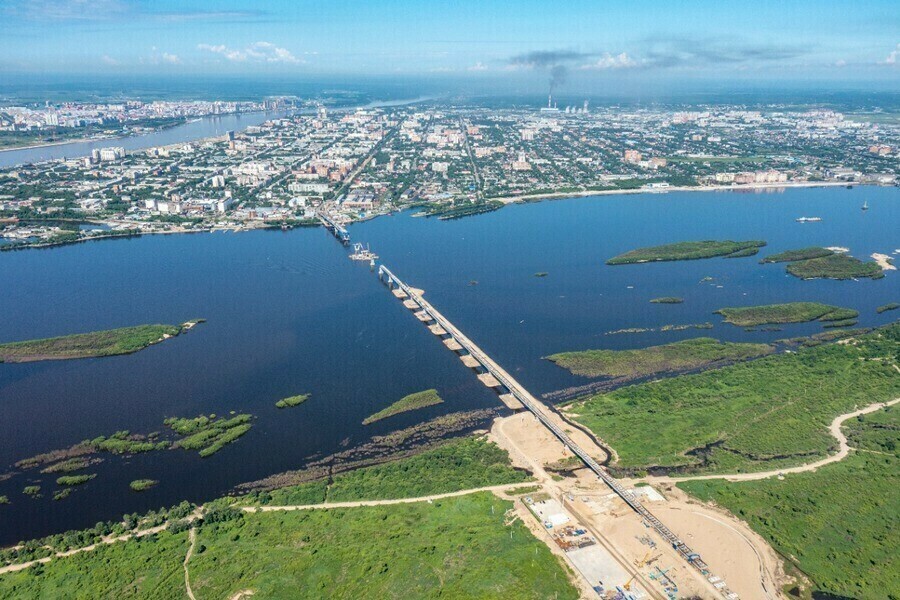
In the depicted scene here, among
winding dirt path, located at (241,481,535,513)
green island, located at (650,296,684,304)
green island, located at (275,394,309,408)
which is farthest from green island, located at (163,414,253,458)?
green island, located at (650,296,684,304)

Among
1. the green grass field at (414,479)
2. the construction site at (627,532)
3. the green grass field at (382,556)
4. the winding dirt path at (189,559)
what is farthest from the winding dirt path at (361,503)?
the construction site at (627,532)

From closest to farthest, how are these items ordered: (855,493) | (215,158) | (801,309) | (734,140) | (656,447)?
(855,493) < (656,447) < (801,309) < (215,158) < (734,140)

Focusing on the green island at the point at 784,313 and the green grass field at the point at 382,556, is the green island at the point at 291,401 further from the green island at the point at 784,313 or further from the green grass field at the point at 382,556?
the green island at the point at 784,313

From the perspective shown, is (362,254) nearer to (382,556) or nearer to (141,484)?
(141,484)

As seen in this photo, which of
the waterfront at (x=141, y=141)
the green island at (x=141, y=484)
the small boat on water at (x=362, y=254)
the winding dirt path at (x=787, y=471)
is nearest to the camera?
the winding dirt path at (x=787, y=471)

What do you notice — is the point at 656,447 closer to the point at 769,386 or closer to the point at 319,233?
the point at 769,386

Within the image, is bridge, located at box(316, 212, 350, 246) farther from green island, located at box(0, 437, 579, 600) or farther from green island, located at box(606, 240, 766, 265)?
green island, located at box(0, 437, 579, 600)

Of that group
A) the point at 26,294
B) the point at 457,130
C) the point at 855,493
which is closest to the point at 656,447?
the point at 855,493
